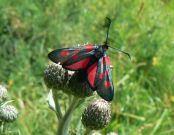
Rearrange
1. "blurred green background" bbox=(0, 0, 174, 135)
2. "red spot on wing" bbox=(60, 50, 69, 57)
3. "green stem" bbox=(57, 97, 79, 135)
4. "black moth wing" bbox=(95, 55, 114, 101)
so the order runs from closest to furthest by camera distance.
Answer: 1. "black moth wing" bbox=(95, 55, 114, 101)
2. "red spot on wing" bbox=(60, 50, 69, 57)
3. "green stem" bbox=(57, 97, 79, 135)
4. "blurred green background" bbox=(0, 0, 174, 135)

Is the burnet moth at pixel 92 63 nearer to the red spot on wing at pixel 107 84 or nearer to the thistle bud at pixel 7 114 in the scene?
the red spot on wing at pixel 107 84

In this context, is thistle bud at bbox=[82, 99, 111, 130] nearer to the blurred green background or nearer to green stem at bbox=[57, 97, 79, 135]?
green stem at bbox=[57, 97, 79, 135]

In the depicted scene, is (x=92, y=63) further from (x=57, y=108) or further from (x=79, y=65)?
(x=57, y=108)

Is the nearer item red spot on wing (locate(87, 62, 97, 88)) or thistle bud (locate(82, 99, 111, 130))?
red spot on wing (locate(87, 62, 97, 88))

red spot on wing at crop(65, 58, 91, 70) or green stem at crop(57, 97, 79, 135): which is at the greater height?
red spot on wing at crop(65, 58, 91, 70)

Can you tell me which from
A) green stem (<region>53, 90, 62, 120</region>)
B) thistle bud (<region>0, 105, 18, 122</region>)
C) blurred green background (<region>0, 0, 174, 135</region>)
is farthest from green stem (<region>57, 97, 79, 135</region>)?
blurred green background (<region>0, 0, 174, 135</region>)

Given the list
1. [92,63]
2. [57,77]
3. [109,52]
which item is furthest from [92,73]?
[109,52]

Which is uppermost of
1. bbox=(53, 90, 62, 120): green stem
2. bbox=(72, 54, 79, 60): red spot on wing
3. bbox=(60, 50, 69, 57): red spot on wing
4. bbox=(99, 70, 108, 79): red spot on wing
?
bbox=(60, 50, 69, 57): red spot on wing

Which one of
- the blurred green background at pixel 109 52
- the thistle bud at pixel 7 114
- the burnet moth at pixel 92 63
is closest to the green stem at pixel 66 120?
the burnet moth at pixel 92 63
